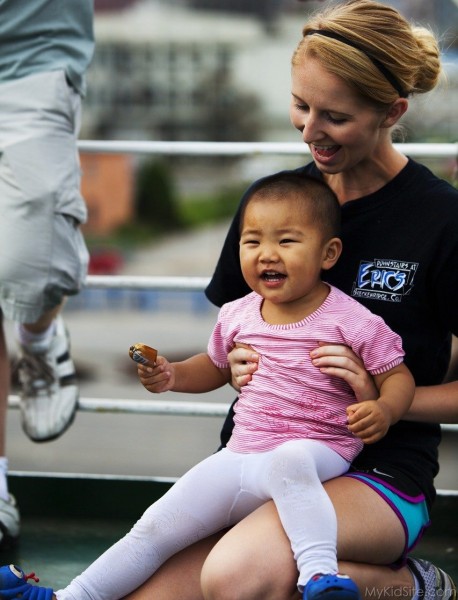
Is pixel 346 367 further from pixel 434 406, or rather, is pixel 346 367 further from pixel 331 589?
pixel 331 589

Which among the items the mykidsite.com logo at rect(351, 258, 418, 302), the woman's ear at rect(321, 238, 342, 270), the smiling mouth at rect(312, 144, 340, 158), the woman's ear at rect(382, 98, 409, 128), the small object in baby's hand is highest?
the woman's ear at rect(382, 98, 409, 128)

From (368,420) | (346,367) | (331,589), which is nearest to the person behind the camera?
(331,589)

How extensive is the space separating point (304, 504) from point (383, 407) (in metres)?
0.21

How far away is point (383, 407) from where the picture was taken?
1966 mm

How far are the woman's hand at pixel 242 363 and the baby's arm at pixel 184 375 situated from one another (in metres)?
0.09

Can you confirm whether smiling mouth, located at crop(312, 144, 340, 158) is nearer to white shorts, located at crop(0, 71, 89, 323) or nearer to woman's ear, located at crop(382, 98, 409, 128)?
woman's ear, located at crop(382, 98, 409, 128)

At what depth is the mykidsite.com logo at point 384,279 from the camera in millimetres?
2145

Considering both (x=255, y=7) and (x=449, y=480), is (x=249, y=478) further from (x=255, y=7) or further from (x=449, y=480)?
(x=255, y=7)

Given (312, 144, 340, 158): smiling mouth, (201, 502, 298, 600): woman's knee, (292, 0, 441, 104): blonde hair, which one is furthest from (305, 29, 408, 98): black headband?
(201, 502, 298, 600): woman's knee

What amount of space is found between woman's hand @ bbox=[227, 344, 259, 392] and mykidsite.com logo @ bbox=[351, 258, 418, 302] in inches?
9.0

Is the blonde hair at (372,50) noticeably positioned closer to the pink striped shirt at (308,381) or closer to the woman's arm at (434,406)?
the pink striped shirt at (308,381)

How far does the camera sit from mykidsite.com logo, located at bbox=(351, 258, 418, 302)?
2145 millimetres

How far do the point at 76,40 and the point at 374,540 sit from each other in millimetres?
1493

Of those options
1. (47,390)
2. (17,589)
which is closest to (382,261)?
(17,589)
